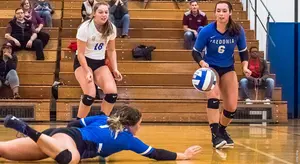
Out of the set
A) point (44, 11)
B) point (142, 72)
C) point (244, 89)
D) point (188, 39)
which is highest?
point (44, 11)

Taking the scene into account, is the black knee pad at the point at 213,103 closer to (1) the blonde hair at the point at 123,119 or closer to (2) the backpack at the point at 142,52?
(1) the blonde hair at the point at 123,119

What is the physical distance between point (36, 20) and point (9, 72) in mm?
2024

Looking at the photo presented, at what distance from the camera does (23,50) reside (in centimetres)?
1477

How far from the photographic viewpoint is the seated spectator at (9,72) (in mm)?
13367

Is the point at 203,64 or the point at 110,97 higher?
the point at 203,64

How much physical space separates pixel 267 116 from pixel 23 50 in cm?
560

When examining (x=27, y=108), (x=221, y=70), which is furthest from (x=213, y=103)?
(x=27, y=108)

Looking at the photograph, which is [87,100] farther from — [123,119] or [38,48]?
[38,48]

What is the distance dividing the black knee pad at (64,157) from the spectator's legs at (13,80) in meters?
8.32

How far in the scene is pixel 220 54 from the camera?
25.4 feet

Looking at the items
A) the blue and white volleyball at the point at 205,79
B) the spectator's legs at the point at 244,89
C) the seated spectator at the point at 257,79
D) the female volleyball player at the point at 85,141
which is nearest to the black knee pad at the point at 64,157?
the female volleyball player at the point at 85,141

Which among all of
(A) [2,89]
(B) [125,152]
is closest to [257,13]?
(A) [2,89]

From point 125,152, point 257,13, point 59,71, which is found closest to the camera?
point 125,152

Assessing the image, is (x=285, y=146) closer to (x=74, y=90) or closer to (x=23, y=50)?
(x=74, y=90)
